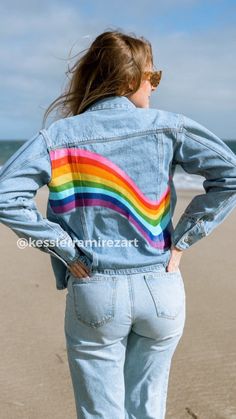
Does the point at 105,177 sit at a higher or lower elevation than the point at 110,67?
lower

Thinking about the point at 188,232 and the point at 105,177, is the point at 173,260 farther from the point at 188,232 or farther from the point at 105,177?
the point at 105,177

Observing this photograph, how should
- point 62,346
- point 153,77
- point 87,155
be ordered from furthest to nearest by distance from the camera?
point 62,346 < point 153,77 < point 87,155

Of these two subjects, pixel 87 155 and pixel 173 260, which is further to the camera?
pixel 173 260

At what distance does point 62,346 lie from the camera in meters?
3.77

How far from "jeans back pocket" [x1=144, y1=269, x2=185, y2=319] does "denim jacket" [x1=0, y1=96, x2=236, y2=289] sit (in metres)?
0.05

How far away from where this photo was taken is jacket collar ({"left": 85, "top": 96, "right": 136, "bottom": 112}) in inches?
73.3

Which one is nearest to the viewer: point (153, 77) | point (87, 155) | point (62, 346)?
point (87, 155)

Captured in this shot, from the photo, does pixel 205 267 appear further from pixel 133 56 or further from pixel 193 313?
pixel 133 56

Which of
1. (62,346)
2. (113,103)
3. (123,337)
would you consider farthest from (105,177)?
(62,346)

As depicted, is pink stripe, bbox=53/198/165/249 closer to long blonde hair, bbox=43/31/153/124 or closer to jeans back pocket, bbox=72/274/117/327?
jeans back pocket, bbox=72/274/117/327

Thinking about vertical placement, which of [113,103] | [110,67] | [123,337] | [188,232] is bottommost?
[123,337]

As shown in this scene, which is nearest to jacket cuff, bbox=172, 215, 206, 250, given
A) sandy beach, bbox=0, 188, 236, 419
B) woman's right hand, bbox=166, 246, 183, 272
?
woman's right hand, bbox=166, 246, 183, 272

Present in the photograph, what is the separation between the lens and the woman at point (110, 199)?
6.02 feet

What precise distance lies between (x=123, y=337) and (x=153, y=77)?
847mm
